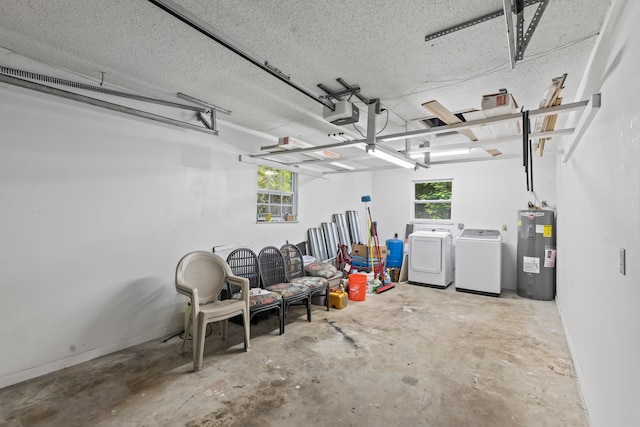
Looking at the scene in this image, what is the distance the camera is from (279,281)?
13.4 ft

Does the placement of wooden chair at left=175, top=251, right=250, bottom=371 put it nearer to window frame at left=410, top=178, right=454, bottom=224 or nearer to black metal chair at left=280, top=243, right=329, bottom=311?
black metal chair at left=280, top=243, right=329, bottom=311

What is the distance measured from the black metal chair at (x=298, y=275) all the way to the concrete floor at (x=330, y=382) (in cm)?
52

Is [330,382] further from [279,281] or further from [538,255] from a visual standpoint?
[538,255]

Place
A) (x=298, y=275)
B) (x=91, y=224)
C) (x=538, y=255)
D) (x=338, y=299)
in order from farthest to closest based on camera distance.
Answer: (x=538, y=255)
(x=298, y=275)
(x=338, y=299)
(x=91, y=224)

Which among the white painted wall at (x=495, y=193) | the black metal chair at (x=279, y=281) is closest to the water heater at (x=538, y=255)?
the white painted wall at (x=495, y=193)

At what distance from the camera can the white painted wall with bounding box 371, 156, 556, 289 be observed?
17.4 ft

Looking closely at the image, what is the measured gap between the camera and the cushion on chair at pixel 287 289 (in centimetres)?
351

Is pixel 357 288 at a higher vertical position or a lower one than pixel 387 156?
lower

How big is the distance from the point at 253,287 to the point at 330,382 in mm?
1748

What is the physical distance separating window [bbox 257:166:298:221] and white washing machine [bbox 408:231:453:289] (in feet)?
8.43

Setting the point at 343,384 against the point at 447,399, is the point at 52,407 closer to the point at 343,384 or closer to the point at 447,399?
the point at 343,384

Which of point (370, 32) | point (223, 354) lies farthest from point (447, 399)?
point (370, 32)

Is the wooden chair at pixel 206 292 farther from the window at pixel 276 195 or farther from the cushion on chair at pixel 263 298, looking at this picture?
the window at pixel 276 195

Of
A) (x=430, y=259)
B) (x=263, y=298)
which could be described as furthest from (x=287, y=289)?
(x=430, y=259)
